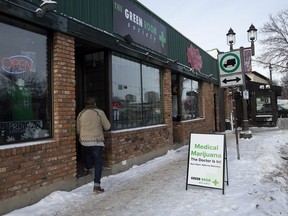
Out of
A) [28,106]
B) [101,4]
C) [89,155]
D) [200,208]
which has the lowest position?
[200,208]

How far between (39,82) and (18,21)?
3.62ft

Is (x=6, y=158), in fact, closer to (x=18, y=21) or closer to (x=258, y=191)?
(x=18, y=21)

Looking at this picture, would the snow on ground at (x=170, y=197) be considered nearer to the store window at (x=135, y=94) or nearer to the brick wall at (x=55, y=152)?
the brick wall at (x=55, y=152)

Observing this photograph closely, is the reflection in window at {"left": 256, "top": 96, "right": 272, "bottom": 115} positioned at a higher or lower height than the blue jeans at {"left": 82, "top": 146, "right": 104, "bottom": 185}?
higher

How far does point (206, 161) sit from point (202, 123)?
959cm

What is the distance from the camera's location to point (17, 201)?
512cm

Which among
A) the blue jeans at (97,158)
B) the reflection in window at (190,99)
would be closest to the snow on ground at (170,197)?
the blue jeans at (97,158)

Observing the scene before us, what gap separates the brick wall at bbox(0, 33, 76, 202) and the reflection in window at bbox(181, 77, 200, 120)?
25.2ft

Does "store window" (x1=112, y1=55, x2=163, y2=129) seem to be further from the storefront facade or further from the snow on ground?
the snow on ground

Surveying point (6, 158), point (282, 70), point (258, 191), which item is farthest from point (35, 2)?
point (282, 70)

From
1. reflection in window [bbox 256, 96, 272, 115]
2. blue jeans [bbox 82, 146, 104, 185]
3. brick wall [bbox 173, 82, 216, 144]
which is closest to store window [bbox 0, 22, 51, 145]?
blue jeans [bbox 82, 146, 104, 185]

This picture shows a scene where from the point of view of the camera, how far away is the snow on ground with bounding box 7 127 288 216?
5004 millimetres

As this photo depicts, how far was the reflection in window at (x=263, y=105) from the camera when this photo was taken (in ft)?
75.5

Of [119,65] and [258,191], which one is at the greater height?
[119,65]
